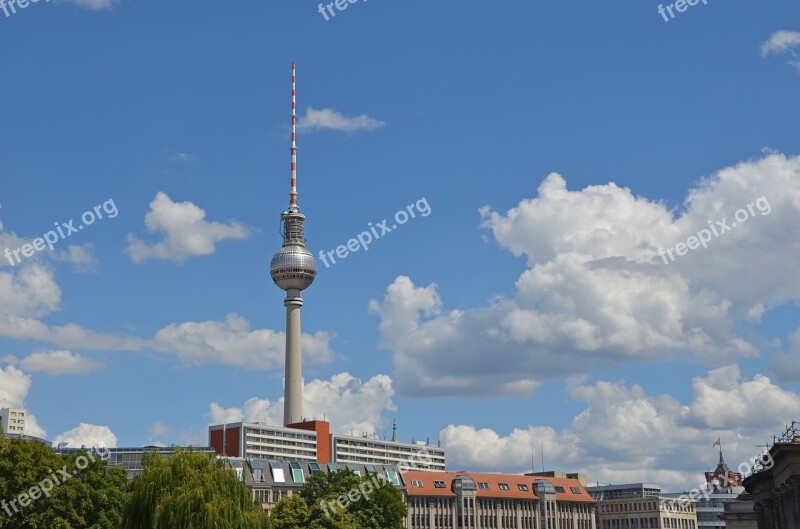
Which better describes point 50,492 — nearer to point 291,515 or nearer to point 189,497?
point 189,497

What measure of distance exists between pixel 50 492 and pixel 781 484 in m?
55.0

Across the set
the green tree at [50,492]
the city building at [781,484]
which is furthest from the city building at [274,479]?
the city building at [781,484]

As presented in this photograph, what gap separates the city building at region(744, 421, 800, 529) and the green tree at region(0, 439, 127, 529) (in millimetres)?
48599

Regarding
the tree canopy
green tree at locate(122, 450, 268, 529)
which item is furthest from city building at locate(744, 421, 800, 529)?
the tree canopy

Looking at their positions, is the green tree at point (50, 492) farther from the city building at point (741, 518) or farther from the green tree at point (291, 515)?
the city building at point (741, 518)

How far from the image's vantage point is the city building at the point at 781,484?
2662 inches

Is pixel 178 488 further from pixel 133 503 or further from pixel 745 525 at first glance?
pixel 745 525

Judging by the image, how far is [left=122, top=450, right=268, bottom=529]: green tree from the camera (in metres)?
70.8

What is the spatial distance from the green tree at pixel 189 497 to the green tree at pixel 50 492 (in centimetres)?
1456

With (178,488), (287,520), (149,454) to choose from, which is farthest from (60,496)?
(287,520)

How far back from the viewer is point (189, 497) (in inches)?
2803

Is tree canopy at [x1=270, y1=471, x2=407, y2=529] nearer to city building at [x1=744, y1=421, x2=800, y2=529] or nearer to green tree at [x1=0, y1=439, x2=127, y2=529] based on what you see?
green tree at [x1=0, y1=439, x2=127, y2=529]

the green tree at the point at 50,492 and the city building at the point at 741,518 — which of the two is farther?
the city building at the point at 741,518

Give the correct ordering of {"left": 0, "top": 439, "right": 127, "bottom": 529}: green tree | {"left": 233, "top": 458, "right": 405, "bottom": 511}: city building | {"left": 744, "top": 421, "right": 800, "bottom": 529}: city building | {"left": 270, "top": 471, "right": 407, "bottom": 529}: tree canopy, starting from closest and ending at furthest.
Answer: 1. {"left": 744, "top": 421, "right": 800, "bottom": 529}: city building
2. {"left": 0, "top": 439, "right": 127, "bottom": 529}: green tree
3. {"left": 270, "top": 471, "right": 407, "bottom": 529}: tree canopy
4. {"left": 233, "top": 458, "right": 405, "bottom": 511}: city building
